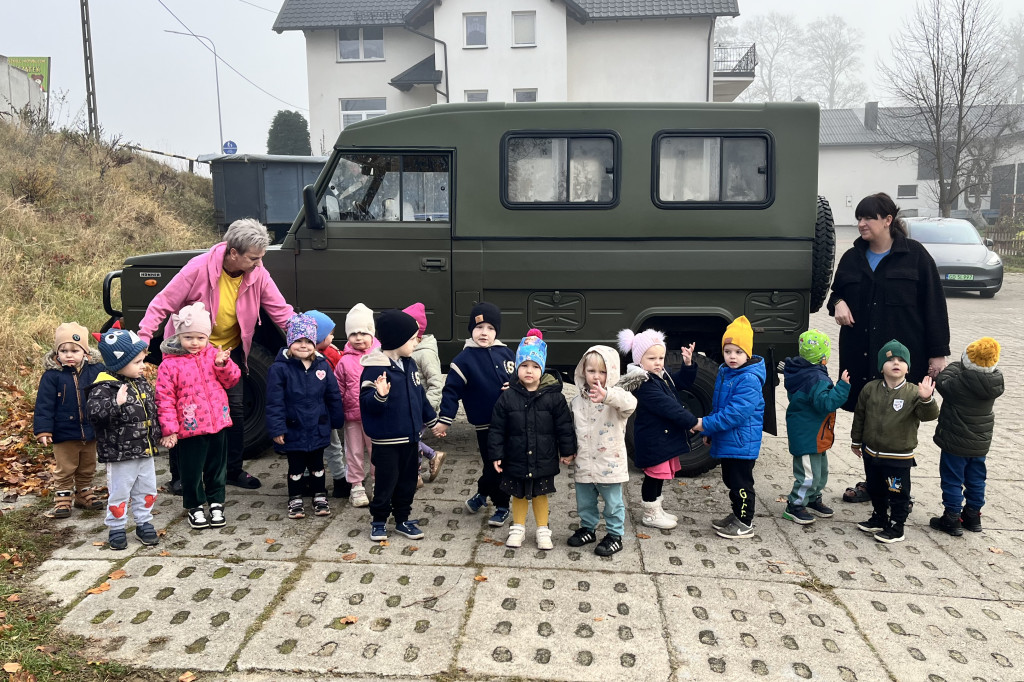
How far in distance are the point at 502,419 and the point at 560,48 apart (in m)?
24.8

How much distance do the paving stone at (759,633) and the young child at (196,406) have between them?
2671mm

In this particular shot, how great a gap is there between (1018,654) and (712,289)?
9.49 ft

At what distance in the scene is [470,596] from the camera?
3.84m

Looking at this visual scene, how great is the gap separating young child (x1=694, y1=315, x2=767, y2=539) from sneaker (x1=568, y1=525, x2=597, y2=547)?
787 millimetres

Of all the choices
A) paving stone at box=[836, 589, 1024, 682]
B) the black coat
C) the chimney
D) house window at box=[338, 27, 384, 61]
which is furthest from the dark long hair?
the chimney

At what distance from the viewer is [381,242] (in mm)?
5680

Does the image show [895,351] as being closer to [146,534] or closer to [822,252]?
[822,252]

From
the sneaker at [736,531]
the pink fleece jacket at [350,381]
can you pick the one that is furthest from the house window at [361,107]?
the sneaker at [736,531]

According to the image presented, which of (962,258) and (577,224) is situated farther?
(962,258)

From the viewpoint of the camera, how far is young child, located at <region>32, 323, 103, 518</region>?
15.1 feet

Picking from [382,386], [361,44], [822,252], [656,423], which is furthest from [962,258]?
[361,44]

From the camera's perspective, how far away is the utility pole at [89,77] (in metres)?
18.0

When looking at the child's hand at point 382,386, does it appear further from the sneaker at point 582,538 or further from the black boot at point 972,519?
the black boot at point 972,519

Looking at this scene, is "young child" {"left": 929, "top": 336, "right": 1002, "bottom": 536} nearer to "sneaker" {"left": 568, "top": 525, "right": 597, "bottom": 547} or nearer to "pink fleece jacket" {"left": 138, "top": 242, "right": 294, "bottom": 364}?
"sneaker" {"left": 568, "top": 525, "right": 597, "bottom": 547}
